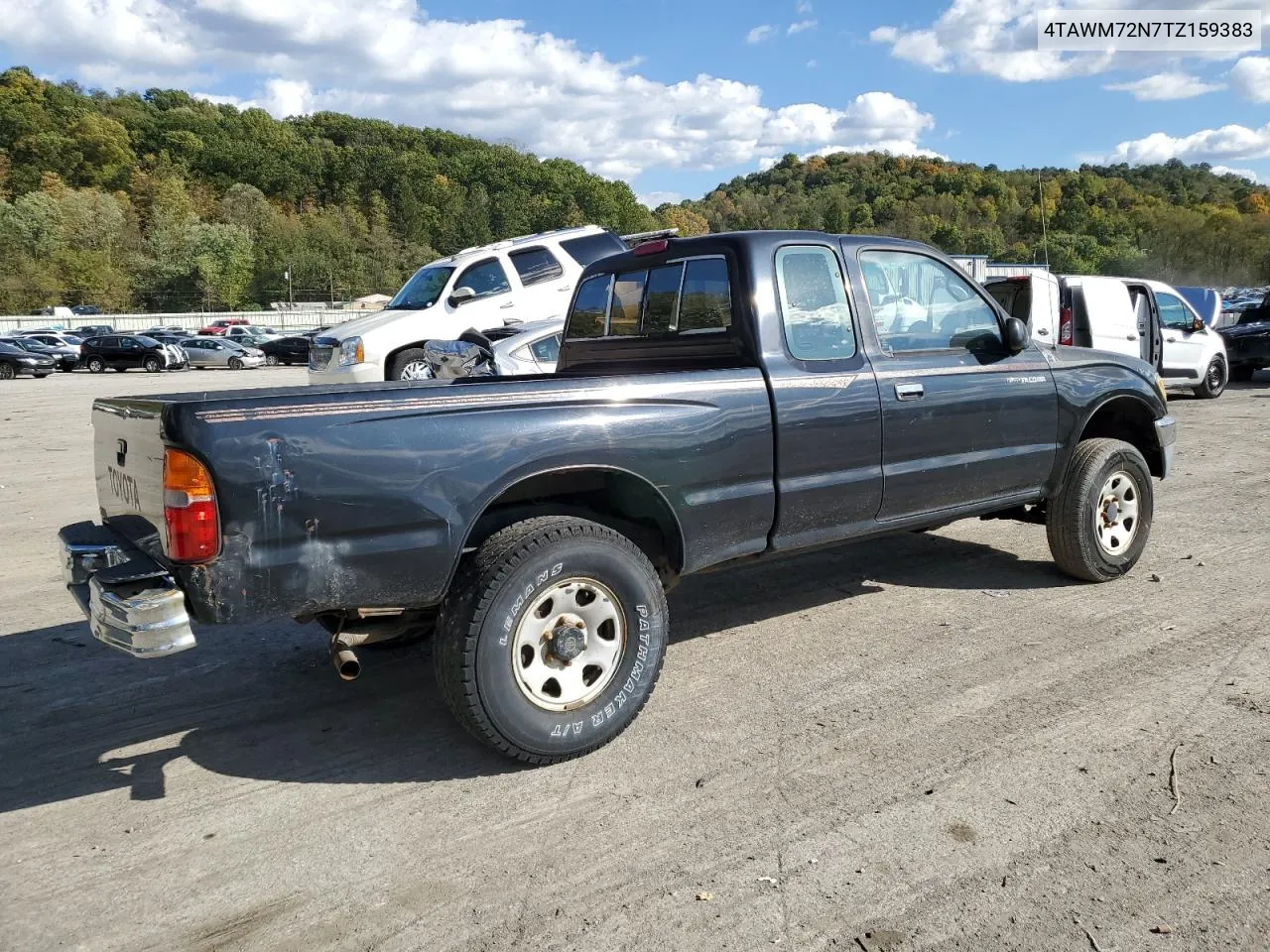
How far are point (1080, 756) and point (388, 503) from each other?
8.54 ft

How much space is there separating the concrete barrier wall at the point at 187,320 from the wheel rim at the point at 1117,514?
6904cm

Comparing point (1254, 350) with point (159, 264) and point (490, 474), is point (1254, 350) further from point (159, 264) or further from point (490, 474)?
point (159, 264)

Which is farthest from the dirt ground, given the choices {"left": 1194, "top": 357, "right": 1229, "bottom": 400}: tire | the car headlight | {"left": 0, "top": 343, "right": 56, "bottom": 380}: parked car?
{"left": 0, "top": 343, "right": 56, "bottom": 380}: parked car

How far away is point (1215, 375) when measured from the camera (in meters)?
17.0

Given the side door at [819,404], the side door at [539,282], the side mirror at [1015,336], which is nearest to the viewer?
the side door at [819,404]

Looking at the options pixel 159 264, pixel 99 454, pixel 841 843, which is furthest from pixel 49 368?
pixel 159 264

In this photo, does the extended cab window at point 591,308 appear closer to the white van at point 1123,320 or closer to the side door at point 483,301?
the side door at point 483,301

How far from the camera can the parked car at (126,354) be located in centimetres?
3575

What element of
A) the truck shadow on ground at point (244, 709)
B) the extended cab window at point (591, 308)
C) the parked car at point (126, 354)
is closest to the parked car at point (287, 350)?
the parked car at point (126, 354)

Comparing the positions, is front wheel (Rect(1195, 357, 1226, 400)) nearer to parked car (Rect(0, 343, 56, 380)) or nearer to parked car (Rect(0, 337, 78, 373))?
parked car (Rect(0, 343, 56, 380))

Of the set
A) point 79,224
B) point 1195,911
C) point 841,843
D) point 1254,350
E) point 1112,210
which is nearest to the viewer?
point 1195,911

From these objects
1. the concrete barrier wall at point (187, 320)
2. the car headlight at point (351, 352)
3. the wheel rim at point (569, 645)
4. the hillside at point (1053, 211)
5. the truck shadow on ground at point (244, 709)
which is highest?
the hillside at point (1053, 211)

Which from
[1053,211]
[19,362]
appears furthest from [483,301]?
[1053,211]

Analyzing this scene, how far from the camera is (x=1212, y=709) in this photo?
390cm
